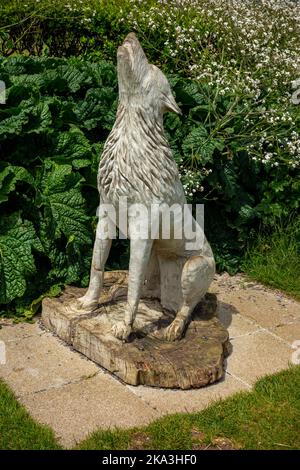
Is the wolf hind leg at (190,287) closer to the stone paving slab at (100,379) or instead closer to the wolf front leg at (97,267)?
the stone paving slab at (100,379)

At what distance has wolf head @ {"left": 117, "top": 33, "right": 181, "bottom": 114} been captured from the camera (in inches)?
134

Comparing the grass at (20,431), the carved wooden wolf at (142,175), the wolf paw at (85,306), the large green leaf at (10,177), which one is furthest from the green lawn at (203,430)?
the large green leaf at (10,177)

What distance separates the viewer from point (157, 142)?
3.57m

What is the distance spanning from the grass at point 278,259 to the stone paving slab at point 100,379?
640mm

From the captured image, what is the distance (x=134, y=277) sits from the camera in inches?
145

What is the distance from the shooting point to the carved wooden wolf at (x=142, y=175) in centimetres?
347

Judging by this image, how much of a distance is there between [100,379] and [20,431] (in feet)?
2.15

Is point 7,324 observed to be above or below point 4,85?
below

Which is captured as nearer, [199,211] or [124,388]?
[124,388]

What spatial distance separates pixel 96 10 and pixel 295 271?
12.0ft
